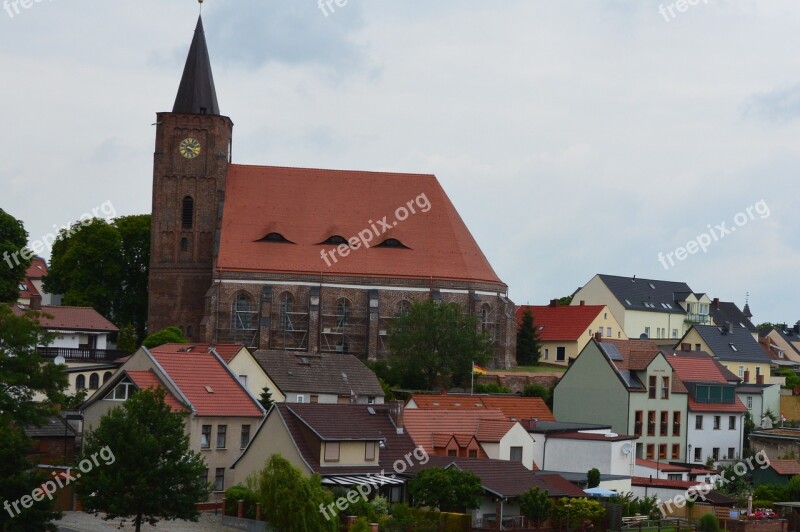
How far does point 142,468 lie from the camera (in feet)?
140

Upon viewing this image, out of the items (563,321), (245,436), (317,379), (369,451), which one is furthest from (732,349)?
(369,451)

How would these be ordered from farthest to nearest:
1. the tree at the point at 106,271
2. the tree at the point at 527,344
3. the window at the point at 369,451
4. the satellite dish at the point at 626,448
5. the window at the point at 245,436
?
the tree at the point at 527,344, the tree at the point at 106,271, the satellite dish at the point at 626,448, the window at the point at 245,436, the window at the point at 369,451

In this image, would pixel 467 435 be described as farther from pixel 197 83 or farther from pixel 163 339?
pixel 197 83

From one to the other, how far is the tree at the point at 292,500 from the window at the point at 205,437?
7420mm

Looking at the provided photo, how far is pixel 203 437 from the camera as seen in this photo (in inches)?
1964

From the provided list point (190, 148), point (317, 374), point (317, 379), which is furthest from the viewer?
point (190, 148)

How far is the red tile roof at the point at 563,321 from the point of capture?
315ft

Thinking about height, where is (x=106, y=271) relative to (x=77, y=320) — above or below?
above

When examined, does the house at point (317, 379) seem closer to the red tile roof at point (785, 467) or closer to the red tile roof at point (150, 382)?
the red tile roof at point (150, 382)

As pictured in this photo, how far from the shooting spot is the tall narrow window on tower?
8938 centimetres

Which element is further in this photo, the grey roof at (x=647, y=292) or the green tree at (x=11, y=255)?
the grey roof at (x=647, y=292)

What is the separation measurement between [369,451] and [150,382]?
8147mm

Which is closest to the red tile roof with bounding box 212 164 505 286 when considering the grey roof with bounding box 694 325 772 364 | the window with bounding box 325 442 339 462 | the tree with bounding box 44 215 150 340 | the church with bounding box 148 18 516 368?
the church with bounding box 148 18 516 368

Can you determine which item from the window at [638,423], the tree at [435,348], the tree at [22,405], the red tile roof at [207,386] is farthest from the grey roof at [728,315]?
the tree at [22,405]
